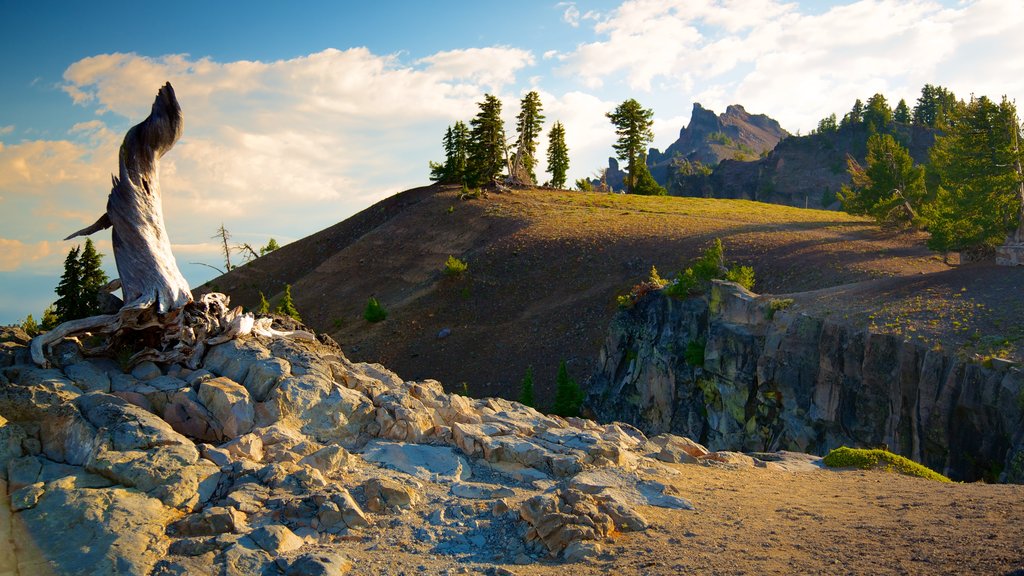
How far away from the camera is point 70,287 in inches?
1592

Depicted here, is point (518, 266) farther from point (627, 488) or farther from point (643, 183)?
point (627, 488)

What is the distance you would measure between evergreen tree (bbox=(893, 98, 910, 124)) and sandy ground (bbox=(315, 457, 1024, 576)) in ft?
413

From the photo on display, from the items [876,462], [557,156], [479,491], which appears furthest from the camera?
[557,156]

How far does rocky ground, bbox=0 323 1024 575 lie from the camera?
35.8ft

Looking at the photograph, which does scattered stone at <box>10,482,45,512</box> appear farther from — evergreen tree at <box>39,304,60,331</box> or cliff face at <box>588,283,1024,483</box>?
evergreen tree at <box>39,304,60,331</box>

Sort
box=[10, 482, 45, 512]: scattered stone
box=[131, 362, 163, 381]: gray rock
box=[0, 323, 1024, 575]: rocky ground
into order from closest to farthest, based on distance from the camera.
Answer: box=[0, 323, 1024, 575]: rocky ground
box=[10, 482, 45, 512]: scattered stone
box=[131, 362, 163, 381]: gray rock

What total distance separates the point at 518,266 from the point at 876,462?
4193 cm

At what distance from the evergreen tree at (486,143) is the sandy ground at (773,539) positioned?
219 feet

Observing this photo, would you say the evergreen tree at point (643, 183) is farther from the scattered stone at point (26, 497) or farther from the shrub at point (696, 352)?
the scattered stone at point (26, 497)

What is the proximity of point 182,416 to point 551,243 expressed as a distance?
48.6 m

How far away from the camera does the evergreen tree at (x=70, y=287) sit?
39.3m

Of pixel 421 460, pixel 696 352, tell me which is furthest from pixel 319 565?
pixel 696 352

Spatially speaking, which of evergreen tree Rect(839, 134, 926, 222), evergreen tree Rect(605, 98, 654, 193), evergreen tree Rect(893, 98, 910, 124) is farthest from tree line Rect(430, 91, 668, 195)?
evergreen tree Rect(893, 98, 910, 124)

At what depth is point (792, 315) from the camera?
29.2 metres
